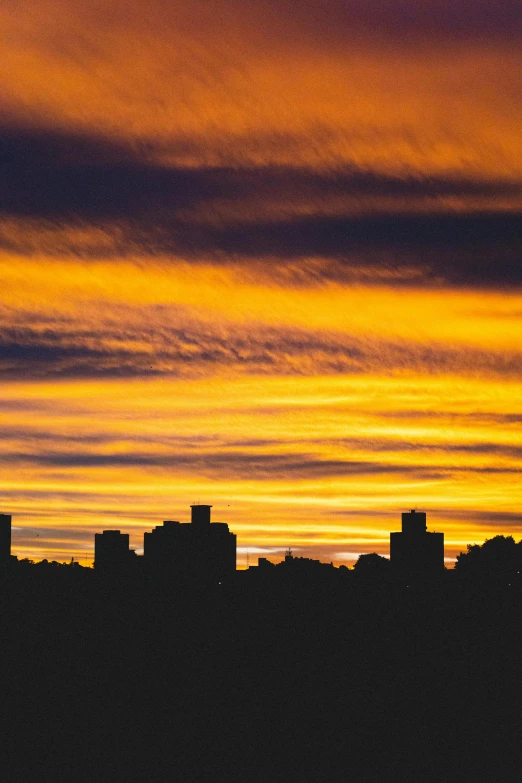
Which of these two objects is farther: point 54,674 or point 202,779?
point 54,674

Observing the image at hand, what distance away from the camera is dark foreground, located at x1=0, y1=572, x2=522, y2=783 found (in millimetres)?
147875

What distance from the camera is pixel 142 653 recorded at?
6850 inches

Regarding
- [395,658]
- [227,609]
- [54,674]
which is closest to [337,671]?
[395,658]

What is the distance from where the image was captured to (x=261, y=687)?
16900 cm

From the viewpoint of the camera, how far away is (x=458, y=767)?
143m

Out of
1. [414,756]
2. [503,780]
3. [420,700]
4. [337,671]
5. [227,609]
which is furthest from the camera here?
[227,609]

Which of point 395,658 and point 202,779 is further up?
point 395,658

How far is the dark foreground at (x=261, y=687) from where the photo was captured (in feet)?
485

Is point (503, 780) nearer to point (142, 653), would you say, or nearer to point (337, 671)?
point (337, 671)

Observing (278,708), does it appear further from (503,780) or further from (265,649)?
(503,780)

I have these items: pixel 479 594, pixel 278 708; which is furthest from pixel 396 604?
pixel 278 708

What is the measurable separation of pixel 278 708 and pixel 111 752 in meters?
22.4

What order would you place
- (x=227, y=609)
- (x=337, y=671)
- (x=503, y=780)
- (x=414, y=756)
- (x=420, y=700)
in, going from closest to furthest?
1. (x=503, y=780)
2. (x=414, y=756)
3. (x=420, y=700)
4. (x=337, y=671)
5. (x=227, y=609)

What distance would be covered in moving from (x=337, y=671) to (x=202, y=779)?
32.3 m
